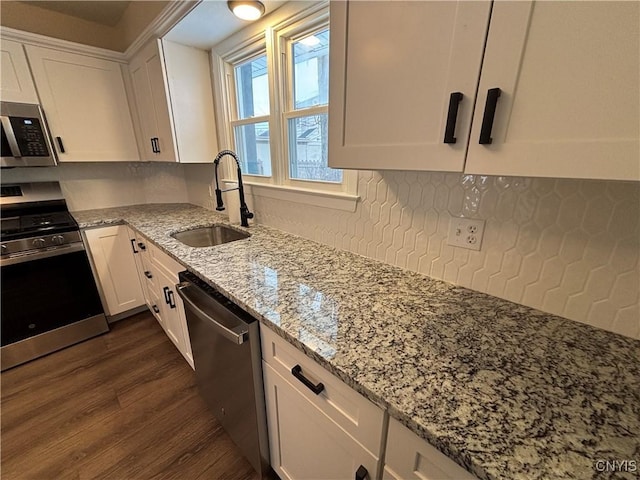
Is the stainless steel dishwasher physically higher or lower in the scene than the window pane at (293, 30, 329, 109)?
lower

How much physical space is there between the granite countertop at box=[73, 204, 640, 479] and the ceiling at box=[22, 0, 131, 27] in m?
2.41

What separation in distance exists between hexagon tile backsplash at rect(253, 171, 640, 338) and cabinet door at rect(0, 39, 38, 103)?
247cm

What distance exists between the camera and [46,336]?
1.88 meters

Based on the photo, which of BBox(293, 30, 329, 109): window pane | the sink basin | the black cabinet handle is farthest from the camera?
the sink basin

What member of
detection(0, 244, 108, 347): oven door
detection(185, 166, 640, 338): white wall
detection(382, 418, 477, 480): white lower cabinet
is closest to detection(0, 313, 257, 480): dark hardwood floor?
detection(0, 244, 108, 347): oven door

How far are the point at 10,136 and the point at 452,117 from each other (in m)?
2.71

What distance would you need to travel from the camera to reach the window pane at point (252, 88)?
1733 millimetres

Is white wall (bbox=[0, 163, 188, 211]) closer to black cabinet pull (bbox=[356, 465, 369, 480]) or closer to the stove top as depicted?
the stove top

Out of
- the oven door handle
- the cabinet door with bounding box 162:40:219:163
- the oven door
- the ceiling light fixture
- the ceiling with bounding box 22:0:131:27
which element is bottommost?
the oven door

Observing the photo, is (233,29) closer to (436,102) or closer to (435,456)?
(436,102)

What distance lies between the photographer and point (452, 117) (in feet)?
2.02

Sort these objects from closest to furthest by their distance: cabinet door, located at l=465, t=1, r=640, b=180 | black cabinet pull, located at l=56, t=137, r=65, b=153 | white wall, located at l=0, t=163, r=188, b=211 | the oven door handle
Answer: cabinet door, located at l=465, t=1, r=640, b=180
the oven door handle
black cabinet pull, located at l=56, t=137, r=65, b=153
white wall, located at l=0, t=163, r=188, b=211

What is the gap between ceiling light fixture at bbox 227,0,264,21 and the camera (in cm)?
130

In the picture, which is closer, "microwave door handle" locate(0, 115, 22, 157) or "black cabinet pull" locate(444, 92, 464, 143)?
"black cabinet pull" locate(444, 92, 464, 143)
